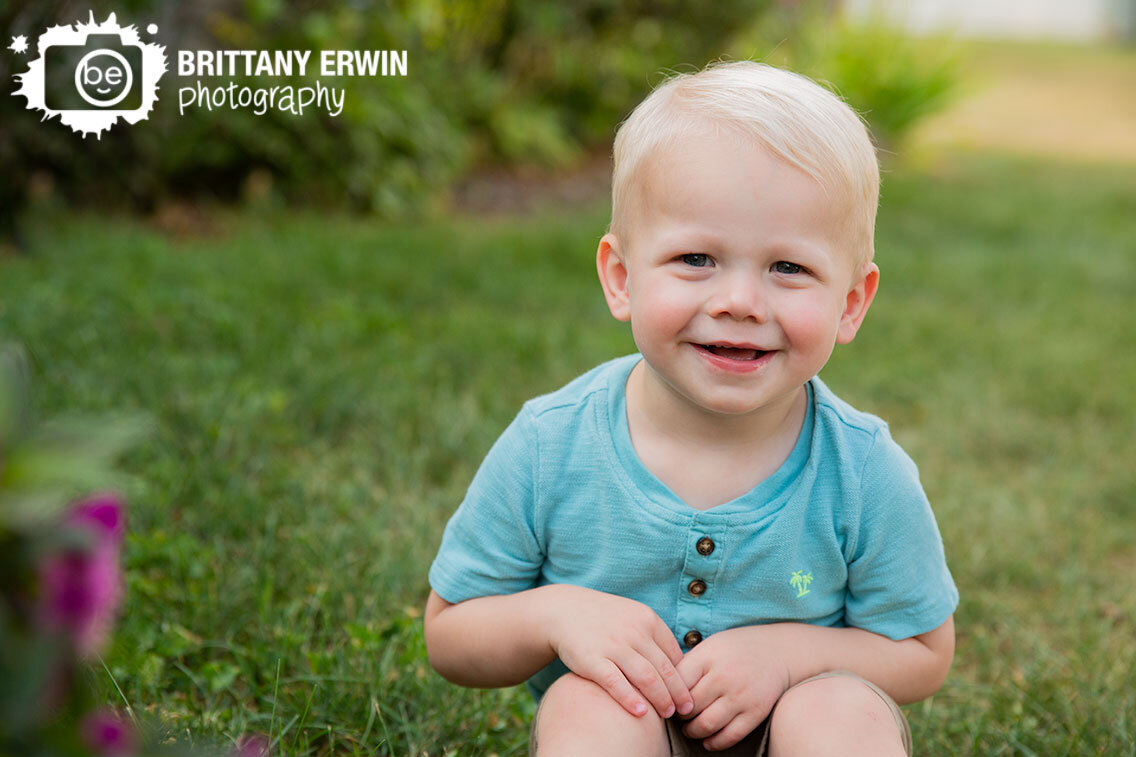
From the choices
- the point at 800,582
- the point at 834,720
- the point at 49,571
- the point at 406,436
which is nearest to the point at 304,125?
the point at 406,436

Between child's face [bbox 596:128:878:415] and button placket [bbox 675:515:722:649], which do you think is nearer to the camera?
child's face [bbox 596:128:878:415]

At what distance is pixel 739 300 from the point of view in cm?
152

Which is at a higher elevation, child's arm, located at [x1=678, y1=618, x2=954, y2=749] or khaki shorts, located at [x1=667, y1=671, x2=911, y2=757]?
child's arm, located at [x1=678, y1=618, x2=954, y2=749]

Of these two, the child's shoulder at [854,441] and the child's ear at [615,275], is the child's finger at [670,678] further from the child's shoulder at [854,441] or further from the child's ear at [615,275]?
the child's ear at [615,275]

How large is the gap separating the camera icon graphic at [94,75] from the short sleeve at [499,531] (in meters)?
3.61

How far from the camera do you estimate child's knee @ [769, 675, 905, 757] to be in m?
1.51

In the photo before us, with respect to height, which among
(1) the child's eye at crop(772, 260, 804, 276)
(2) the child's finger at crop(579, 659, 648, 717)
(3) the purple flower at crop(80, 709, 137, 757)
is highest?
(1) the child's eye at crop(772, 260, 804, 276)

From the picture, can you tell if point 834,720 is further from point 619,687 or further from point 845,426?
point 845,426

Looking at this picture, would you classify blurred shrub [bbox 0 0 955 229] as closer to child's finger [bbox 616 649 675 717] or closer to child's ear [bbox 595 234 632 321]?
child's ear [bbox 595 234 632 321]

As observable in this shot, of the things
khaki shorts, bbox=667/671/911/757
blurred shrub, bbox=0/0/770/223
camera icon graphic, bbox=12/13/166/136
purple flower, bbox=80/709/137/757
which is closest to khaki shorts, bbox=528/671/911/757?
khaki shorts, bbox=667/671/911/757

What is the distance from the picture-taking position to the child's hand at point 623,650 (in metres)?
1.56

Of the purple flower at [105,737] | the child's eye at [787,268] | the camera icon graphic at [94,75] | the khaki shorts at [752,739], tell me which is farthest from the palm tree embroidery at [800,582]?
the camera icon graphic at [94,75]

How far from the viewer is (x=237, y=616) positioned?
2.18 meters

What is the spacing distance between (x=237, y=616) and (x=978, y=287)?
13.6 feet
